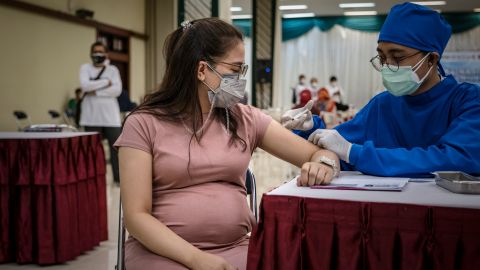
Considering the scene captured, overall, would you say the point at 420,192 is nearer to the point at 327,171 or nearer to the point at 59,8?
the point at 327,171

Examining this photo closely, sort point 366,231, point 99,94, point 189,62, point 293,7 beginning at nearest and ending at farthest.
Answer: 1. point 366,231
2. point 189,62
3. point 99,94
4. point 293,7

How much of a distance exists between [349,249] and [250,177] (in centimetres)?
90

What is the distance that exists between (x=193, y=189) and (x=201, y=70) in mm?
352

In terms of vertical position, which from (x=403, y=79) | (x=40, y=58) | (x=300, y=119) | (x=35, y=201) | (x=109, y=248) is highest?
(x=40, y=58)

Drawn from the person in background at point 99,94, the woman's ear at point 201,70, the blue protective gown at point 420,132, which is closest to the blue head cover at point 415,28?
the blue protective gown at point 420,132

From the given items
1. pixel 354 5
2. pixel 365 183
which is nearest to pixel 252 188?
pixel 365 183

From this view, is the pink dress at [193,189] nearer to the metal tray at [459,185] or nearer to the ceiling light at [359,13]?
the metal tray at [459,185]

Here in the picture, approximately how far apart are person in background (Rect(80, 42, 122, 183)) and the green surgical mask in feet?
12.7

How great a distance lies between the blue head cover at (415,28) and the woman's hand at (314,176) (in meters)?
0.52

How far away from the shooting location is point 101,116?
16.9 feet

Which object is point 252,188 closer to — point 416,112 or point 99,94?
point 416,112

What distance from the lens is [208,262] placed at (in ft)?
4.20

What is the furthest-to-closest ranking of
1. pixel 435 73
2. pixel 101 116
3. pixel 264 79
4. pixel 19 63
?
pixel 264 79 < pixel 19 63 < pixel 101 116 < pixel 435 73

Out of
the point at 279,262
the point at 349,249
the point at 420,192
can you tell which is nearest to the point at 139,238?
the point at 279,262
